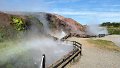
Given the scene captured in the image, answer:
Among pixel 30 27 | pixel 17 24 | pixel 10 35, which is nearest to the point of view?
pixel 10 35

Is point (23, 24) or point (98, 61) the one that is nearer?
point (98, 61)

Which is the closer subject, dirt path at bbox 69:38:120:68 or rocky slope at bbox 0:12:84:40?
dirt path at bbox 69:38:120:68

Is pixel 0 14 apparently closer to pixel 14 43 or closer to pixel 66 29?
pixel 14 43

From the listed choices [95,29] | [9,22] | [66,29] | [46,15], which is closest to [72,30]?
[66,29]

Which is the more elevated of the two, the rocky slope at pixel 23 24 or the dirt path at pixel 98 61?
the rocky slope at pixel 23 24

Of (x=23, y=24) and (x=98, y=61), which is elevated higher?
(x=23, y=24)

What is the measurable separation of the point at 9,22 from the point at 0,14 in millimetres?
4742

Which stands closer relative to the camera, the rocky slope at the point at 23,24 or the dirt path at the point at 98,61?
the dirt path at the point at 98,61

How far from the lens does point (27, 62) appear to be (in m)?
21.3

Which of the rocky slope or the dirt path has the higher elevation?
the rocky slope

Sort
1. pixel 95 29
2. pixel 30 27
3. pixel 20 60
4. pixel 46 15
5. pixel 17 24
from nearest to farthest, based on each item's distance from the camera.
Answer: pixel 20 60 → pixel 17 24 → pixel 30 27 → pixel 46 15 → pixel 95 29

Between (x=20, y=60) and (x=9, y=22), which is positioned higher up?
(x=9, y=22)

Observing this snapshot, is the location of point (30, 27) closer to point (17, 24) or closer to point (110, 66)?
point (17, 24)

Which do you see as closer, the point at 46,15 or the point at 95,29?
the point at 46,15
